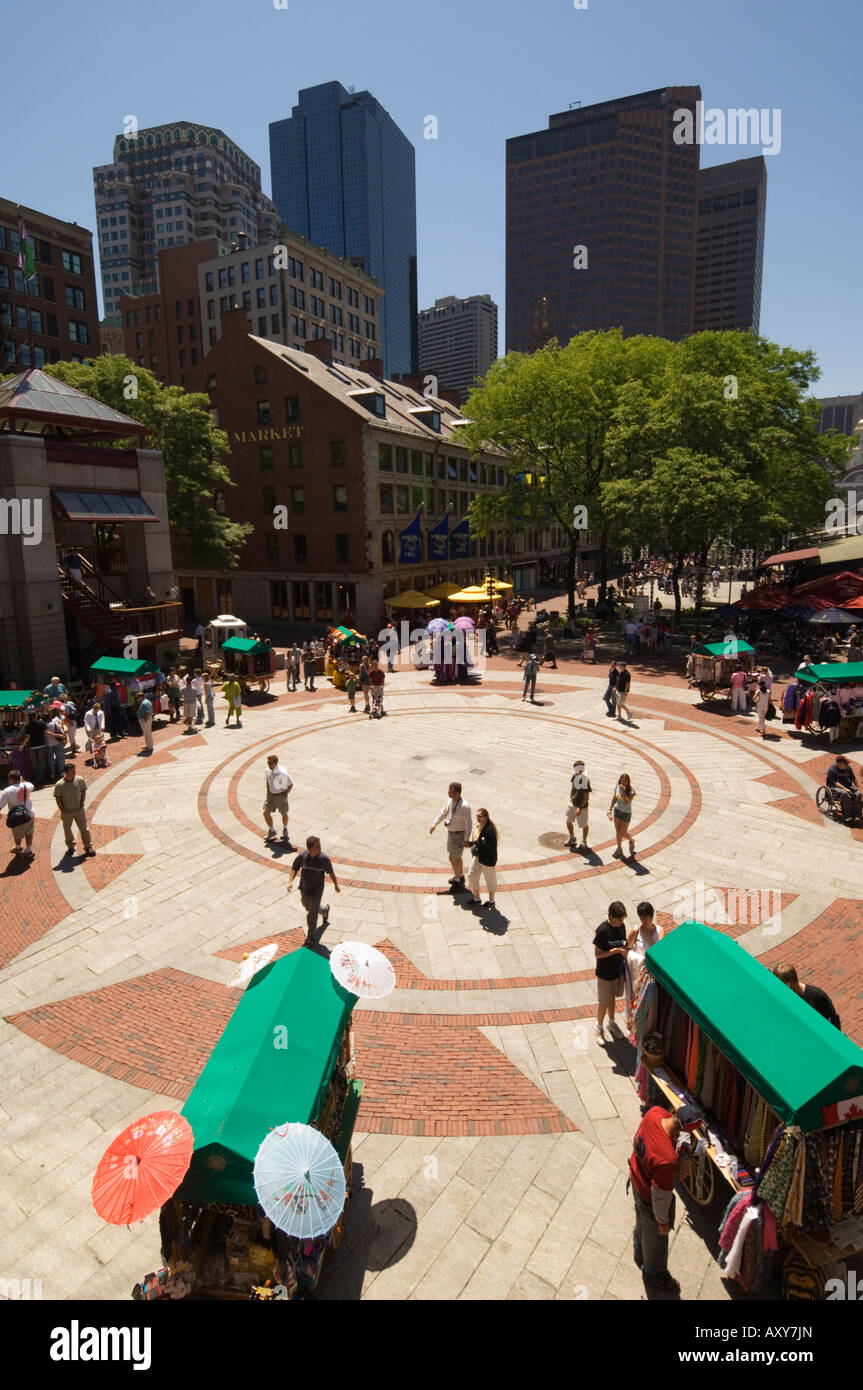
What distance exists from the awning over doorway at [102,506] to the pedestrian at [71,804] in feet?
53.4

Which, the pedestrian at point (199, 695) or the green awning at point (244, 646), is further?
the green awning at point (244, 646)

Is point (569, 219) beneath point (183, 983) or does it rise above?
above

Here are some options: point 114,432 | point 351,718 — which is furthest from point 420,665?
point 114,432

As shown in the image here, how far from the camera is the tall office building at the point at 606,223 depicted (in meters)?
167

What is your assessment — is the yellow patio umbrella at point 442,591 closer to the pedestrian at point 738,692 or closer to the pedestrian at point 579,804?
the pedestrian at point 738,692

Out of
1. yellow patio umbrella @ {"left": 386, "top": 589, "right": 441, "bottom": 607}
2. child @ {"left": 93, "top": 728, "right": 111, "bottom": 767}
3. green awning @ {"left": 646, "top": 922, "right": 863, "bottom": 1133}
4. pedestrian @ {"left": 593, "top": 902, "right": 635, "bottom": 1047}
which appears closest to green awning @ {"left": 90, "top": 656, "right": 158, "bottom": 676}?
child @ {"left": 93, "top": 728, "right": 111, "bottom": 767}

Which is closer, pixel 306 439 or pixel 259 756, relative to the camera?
pixel 259 756

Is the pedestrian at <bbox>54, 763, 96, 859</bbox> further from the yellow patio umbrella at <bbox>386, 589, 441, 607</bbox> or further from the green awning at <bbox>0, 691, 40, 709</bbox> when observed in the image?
the yellow patio umbrella at <bbox>386, 589, 441, 607</bbox>

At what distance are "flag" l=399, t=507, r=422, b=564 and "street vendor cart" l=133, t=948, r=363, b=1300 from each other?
3797 cm

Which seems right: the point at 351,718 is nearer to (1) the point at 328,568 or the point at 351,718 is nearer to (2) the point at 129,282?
(1) the point at 328,568

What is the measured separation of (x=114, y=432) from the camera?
91.8ft

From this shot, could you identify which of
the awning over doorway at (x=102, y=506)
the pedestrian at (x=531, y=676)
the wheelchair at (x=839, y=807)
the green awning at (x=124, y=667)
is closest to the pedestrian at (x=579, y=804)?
the wheelchair at (x=839, y=807)
